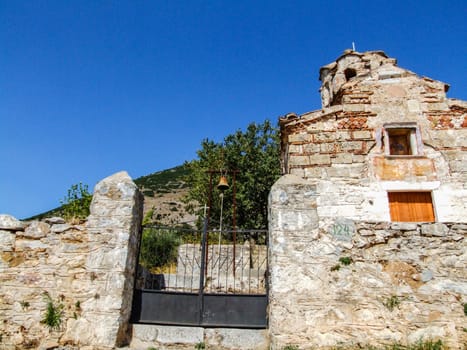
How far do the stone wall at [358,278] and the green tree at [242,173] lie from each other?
13.2 metres

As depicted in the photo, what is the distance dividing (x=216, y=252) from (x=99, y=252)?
6068mm

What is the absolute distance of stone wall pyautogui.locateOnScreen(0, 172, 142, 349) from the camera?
5324mm

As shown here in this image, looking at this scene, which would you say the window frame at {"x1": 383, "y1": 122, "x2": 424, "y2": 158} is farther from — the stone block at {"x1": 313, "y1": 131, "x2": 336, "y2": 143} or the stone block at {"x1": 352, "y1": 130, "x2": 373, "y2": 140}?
the stone block at {"x1": 313, "y1": 131, "x2": 336, "y2": 143}

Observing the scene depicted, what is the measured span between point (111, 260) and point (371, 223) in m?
4.33

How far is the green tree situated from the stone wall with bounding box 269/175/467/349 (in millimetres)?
13181

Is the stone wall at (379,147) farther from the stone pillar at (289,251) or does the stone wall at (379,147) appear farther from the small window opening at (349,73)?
the small window opening at (349,73)

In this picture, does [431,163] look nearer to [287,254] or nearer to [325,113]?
[325,113]

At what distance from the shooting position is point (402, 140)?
7.45 m

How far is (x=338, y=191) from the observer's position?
6.72 meters

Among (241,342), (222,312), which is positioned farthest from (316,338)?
(222,312)

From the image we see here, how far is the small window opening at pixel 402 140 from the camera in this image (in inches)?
283

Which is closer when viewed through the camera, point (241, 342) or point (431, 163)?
point (241, 342)

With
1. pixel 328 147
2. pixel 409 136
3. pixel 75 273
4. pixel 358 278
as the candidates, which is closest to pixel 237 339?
pixel 358 278

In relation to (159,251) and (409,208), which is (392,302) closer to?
(409,208)
